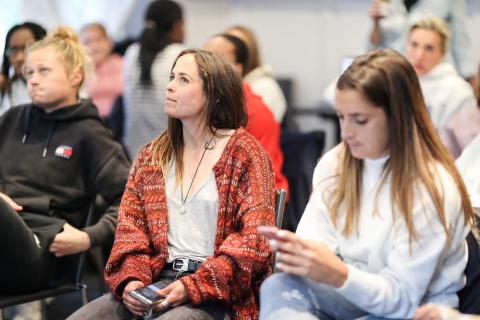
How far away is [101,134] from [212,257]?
2.93 ft

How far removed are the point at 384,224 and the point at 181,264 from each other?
0.68m

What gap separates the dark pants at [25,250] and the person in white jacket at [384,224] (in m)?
1.01

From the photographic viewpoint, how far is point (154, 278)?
2.57 meters

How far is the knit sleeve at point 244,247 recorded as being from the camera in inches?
95.0

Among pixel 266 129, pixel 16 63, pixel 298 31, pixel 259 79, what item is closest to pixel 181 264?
pixel 266 129

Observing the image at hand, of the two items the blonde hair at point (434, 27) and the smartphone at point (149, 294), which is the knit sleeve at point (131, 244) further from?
the blonde hair at point (434, 27)

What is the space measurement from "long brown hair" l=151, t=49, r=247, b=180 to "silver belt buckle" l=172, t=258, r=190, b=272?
248mm

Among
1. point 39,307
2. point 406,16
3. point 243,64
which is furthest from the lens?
point 406,16

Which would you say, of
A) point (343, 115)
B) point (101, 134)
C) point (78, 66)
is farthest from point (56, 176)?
point (343, 115)

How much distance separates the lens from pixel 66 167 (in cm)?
314

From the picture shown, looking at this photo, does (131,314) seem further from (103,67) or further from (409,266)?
(103,67)

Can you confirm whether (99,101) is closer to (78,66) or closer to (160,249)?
(78,66)

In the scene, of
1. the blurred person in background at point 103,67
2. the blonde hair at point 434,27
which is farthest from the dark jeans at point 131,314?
the blurred person in background at point 103,67

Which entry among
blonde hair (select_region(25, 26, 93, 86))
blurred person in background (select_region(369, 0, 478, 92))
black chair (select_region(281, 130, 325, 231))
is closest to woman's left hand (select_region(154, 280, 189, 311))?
blonde hair (select_region(25, 26, 93, 86))
